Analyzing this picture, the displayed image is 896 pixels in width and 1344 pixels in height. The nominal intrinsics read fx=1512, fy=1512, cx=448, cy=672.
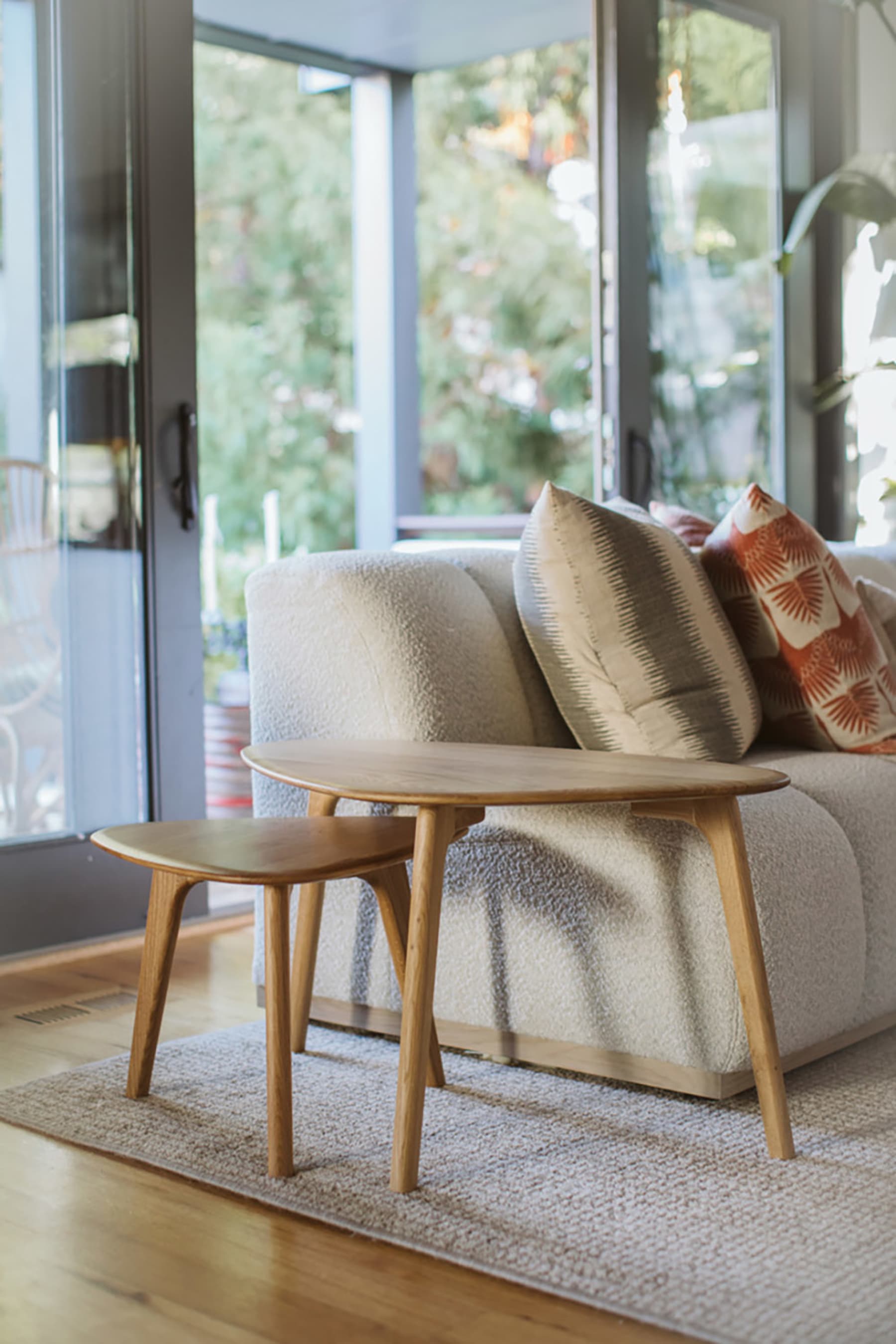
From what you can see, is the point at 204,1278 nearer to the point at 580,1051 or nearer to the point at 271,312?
the point at 580,1051

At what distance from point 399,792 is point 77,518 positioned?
5.36 ft

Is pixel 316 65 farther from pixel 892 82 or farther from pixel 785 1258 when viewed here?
pixel 785 1258

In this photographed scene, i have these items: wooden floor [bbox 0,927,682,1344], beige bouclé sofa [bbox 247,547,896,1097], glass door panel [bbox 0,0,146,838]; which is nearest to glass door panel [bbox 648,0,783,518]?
glass door panel [bbox 0,0,146,838]

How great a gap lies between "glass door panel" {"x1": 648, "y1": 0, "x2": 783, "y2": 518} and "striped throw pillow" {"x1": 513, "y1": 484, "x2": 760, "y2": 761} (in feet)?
6.04

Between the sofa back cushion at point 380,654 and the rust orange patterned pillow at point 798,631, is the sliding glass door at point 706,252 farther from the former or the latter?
the sofa back cushion at point 380,654

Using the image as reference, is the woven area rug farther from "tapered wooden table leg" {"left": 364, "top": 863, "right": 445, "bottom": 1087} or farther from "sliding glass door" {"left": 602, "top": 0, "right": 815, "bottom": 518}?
"sliding glass door" {"left": 602, "top": 0, "right": 815, "bottom": 518}

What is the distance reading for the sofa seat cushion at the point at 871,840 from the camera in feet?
7.13

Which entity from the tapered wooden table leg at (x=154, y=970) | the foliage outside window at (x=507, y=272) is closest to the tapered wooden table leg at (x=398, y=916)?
the tapered wooden table leg at (x=154, y=970)

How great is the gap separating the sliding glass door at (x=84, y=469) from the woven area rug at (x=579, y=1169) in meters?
0.85

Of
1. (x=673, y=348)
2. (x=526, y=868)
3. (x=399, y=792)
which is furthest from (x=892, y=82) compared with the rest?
(x=399, y=792)

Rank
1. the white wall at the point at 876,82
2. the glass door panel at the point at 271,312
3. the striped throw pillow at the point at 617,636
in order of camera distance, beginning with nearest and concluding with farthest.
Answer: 1. the striped throw pillow at the point at 617,636
2. the white wall at the point at 876,82
3. the glass door panel at the point at 271,312

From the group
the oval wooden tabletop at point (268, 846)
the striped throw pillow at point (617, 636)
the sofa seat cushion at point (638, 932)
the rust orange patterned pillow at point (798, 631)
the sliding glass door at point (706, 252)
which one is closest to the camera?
the oval wooden tabletop at point (268, 846)

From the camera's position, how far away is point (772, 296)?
458 centimetres

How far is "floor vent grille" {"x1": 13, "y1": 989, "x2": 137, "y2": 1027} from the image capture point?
2.50 meters
